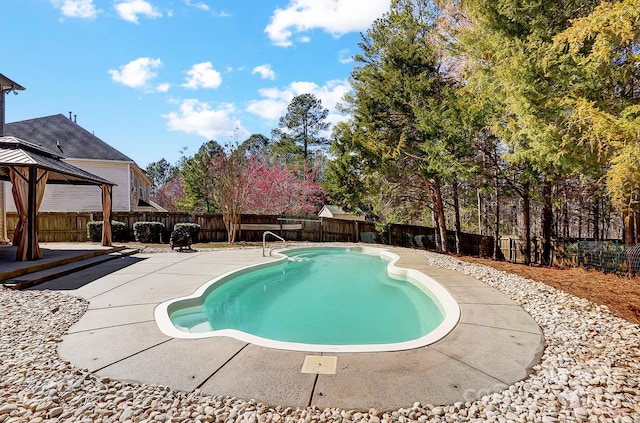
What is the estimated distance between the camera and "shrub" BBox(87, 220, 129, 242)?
1332 cm

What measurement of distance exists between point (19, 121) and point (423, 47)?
1919 cm

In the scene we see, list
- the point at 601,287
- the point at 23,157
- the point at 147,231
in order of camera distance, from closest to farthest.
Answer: the point at 601,287 < the point at 23,157 < the point at 147,231

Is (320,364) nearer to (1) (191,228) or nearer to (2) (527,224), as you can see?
(2) (527,224)

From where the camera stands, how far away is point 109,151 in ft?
57.3

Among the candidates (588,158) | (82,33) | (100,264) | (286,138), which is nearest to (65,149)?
(82,33)

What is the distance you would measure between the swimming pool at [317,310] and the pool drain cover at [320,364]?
221mm

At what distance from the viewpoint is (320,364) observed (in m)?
2.97

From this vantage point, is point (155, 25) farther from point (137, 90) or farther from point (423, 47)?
point (423, 47)

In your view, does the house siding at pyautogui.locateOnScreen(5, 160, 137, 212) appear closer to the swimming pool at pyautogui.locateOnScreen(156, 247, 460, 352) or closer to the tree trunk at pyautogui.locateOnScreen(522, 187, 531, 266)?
the swimming pool at pyautogui.locateOnScreen(156, 247, 460, 352)

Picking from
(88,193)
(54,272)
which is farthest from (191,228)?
(54,272)

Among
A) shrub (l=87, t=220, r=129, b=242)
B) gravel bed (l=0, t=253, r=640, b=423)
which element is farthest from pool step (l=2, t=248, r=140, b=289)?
shrub (l=87, t=220, r=129, b=242)

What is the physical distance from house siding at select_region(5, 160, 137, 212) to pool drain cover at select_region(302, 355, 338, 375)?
16626mm

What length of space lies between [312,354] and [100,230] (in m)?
13.5

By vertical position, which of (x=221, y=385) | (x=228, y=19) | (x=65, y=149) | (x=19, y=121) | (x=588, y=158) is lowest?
(x=221, y=385)
